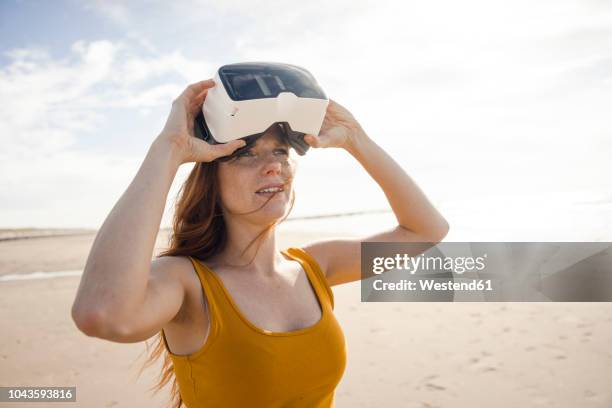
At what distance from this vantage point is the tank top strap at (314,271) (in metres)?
2.10

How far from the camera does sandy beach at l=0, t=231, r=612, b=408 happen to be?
13.3 ft

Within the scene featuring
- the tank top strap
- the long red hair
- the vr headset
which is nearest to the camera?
the vr headset

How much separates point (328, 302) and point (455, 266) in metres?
6.48

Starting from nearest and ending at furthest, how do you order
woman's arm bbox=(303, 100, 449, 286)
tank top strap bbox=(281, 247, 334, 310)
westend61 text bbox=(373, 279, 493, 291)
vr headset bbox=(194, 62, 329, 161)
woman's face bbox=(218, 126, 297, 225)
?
1. vr headset bbox=(194, 62, 329, 161)
2. woman's face bbox=(218, 126, 297, 225)
3. tank top strap bbox=(281, 247, 334, 310)
4. woman's arm bbox=(303, 100, 449, 286)
5. westend61 text bbox=(373, 279, 493, 291)

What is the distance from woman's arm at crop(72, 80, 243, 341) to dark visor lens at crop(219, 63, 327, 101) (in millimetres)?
227

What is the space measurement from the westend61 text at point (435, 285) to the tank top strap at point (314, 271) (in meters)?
5.41

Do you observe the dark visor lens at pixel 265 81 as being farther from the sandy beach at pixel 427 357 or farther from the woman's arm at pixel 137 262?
the sandy beach at pixel 427 357

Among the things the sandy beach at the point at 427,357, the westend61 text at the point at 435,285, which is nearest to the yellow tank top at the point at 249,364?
the sandy beach at the point at 427,357

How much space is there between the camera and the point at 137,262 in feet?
4.37

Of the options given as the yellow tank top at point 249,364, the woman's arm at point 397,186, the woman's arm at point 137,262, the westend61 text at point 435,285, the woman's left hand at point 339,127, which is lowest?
the yellow tank top at point 249,364

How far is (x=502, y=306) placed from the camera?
20.5ft

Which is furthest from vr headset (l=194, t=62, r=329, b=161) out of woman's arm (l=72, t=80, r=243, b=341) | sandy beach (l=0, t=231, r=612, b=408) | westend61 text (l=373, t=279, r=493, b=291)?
westend61 text (l=373, t=279, r=493, b=291)

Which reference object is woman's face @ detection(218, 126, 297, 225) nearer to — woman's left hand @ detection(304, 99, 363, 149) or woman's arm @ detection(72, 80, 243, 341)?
woman's arm @ detection(72, 80, 243, 341)

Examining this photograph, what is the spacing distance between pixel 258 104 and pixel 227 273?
72cm
